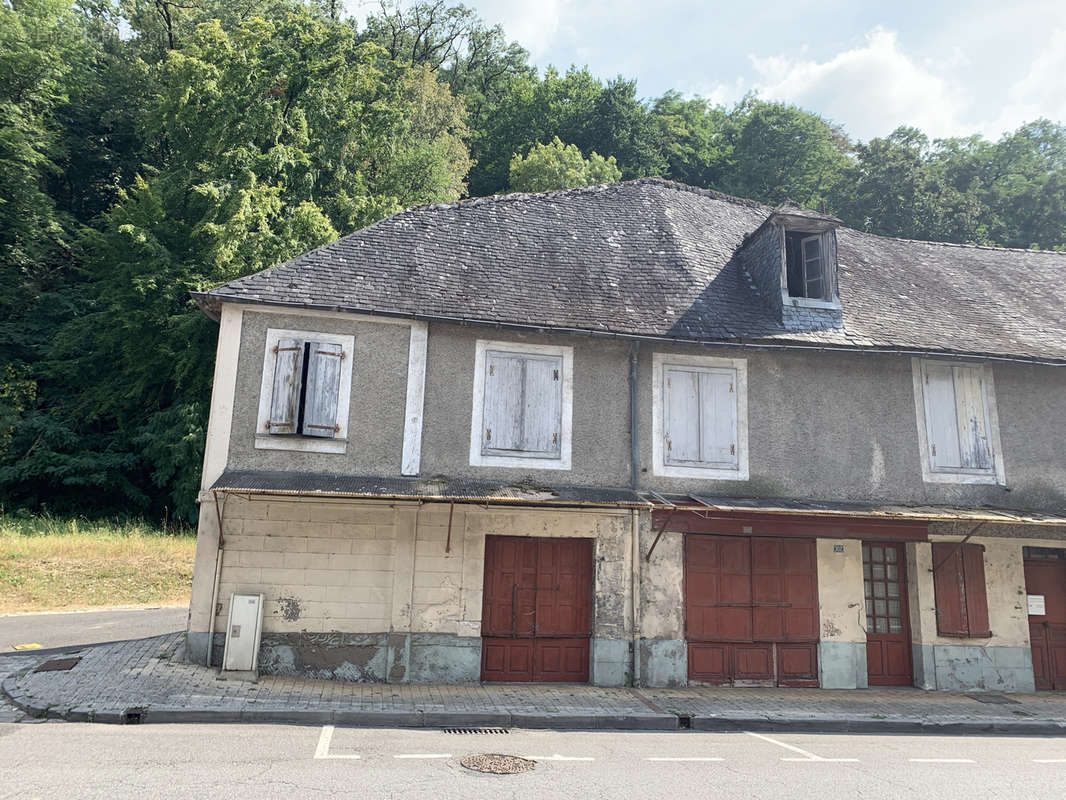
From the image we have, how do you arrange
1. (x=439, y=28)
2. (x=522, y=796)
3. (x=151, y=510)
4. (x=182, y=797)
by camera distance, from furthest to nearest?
(x=439, y=28) → (x=151, y=510) → (x=522, y=796) → (x=182, y=797)

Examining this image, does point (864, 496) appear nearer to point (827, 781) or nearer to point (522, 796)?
point (827, 781)

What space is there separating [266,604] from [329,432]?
8.42 feet

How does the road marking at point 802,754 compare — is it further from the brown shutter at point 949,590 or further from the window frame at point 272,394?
the window frame at point 272,394

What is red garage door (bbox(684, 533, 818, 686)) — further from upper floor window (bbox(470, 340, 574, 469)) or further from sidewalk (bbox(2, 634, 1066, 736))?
upper floor window (bbox(470, 340, 574, 469))

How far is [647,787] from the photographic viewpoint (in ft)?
20.2

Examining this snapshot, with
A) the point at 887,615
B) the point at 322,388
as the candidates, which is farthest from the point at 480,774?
the point at 887,615

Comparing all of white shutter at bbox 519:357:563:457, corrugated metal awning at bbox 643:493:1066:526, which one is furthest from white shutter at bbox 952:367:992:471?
white shutter at bbox 519:357:563:457

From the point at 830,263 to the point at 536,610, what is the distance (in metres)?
8.02

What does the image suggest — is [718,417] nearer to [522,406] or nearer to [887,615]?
[522,406]

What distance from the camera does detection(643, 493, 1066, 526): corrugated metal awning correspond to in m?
10.1

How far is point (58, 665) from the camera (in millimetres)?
9945

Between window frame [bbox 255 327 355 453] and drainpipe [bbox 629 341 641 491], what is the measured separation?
439 cm

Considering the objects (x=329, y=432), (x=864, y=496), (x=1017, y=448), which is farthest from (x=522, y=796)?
(x=1017, y=448)

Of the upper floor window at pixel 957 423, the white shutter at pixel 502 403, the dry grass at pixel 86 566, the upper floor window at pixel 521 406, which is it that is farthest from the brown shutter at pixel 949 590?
the dry grass at pixel 86 566
